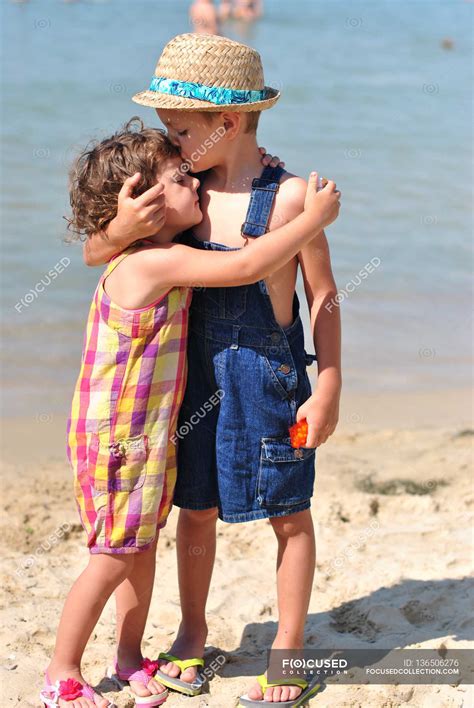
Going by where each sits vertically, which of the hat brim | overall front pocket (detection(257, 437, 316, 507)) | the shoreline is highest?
the hat brim

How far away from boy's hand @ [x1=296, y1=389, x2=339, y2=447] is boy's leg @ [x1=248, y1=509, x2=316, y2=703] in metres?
0.26

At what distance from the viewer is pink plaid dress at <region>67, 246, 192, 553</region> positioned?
2518 mm

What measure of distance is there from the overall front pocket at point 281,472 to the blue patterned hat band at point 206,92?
35.5 inches

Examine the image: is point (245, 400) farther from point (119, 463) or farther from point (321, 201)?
point (321, 201)

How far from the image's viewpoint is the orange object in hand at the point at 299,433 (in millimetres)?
2602

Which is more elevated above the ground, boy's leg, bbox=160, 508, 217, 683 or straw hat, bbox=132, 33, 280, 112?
straw hat, bbox=132, 33, 280, 112

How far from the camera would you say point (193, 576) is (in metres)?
2.90

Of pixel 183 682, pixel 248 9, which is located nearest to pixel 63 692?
pixel 183 682

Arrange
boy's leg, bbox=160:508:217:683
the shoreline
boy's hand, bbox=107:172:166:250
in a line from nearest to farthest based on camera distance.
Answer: boy's hand, bbox=107:172:166:250 < boy's leg, bbox=160:508:217:683 < the shoreline

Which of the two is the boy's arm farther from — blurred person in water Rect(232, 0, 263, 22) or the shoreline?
blurred person in water Rect(232, 0, 263, 22)

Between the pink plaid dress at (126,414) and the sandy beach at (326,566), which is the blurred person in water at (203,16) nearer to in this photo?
the sandy beach at (326,566)

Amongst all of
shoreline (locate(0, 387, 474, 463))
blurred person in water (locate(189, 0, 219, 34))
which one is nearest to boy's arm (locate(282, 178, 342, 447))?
shoreline (locate(0, 387, 474, 463))

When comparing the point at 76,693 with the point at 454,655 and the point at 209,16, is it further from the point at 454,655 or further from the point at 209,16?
the point at 209,16

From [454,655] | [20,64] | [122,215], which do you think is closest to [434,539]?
[454,655]
